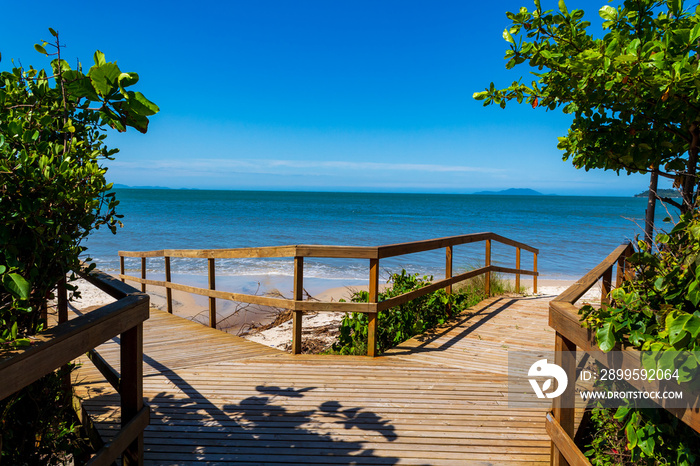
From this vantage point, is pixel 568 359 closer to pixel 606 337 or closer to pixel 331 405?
pixel 606 337

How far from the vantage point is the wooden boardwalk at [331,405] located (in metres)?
2.75

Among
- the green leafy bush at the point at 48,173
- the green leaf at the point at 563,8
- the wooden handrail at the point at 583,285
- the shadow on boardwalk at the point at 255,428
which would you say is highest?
the green leaf at the point at 563,8

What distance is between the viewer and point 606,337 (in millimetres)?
1664

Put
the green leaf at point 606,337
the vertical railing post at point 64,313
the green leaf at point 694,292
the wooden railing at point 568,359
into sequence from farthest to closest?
the vertical railing post at point 64,313 < the wooden railing at point 568,359 < the green leaf at point 606,337 < the green leaf at point 694,292

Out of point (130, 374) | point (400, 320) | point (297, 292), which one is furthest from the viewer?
point (400, 320)

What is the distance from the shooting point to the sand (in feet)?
22.5

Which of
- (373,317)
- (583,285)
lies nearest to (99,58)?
(583,285)

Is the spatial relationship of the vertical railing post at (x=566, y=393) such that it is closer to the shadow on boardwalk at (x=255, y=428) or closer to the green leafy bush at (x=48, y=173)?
the shadow on boardwalk at (x=255, y=428)

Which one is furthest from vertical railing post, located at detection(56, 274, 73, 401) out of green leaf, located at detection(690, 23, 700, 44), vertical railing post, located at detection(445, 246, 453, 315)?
vertical railing post, located at detection(445, 246, 453, 315)

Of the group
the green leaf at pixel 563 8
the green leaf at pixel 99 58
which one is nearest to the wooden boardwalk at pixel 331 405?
the green leaf at pixel 99 58

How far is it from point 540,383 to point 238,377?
2.79 m

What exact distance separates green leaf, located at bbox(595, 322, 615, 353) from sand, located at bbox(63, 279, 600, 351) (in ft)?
15.6

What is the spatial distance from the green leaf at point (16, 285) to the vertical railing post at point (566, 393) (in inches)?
92.6

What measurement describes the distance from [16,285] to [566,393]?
2.47 meters
